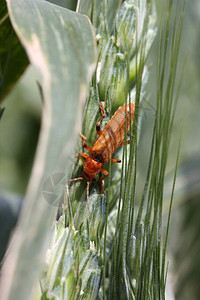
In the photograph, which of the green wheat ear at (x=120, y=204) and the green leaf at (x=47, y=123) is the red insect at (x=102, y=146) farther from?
the green leaf at (x=47, y=123)

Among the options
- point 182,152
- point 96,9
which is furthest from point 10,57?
point 182,152

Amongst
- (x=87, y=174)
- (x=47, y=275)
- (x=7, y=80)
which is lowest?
(x=47, y=275)

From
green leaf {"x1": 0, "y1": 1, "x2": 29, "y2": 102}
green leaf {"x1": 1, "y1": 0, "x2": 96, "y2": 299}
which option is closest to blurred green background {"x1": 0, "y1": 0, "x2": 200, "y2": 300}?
green leaf {"x1": 0, "y1": 1, "x2": 29, "y2": 102}

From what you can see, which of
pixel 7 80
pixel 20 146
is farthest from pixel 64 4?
pixel 20 146

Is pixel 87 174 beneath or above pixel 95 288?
above

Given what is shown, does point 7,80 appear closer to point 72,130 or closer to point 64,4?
point 64,4

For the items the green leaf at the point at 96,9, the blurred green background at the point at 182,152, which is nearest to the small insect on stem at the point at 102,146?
the green leaf at the point at 96,9

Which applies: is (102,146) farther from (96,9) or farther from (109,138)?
(96,9)
